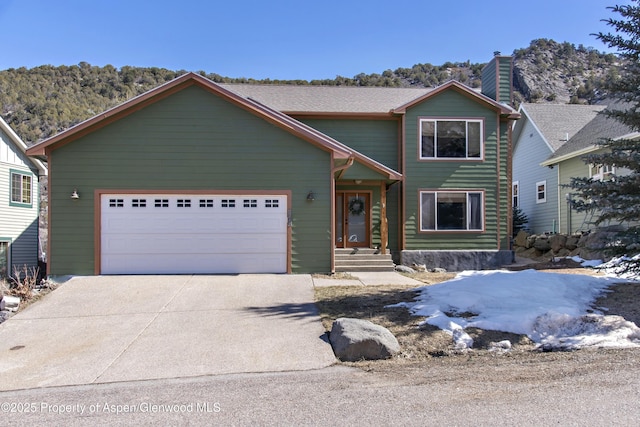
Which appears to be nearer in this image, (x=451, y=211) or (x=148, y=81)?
(x=451, y=211)

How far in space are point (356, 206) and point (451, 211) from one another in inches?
126

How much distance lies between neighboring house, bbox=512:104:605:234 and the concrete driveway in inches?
564

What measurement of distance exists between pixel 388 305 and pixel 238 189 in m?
5.68

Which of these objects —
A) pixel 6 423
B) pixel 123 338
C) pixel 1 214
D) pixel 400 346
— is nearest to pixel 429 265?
pixel 400 346

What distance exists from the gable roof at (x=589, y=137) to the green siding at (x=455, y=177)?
3688 millimetres

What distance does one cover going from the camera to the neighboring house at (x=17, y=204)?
18.7 meters

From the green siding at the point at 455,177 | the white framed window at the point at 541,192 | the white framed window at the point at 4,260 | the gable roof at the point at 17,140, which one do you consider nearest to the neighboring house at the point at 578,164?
the white framed window at the point at 541,192

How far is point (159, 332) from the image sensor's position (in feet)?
24.9

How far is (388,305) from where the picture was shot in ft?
27.9

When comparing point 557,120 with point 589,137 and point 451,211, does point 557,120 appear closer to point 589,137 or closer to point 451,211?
point 589,137

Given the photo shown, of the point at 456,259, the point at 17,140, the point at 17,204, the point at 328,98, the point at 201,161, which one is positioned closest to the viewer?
the point at 201,161

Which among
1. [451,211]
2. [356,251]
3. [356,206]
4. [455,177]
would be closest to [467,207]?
[451,211]

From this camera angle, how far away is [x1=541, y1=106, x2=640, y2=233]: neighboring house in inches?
672

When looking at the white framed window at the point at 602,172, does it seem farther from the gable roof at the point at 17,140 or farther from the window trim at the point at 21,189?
the window trim at the point at 21,189
